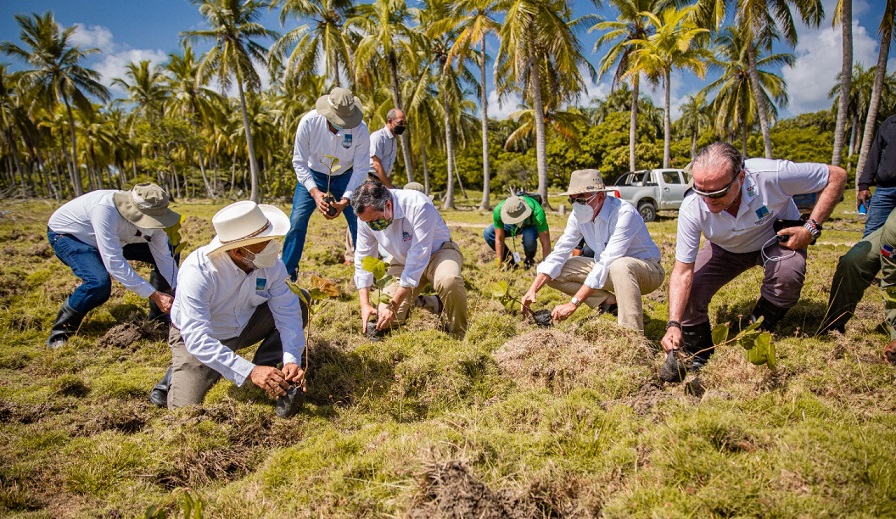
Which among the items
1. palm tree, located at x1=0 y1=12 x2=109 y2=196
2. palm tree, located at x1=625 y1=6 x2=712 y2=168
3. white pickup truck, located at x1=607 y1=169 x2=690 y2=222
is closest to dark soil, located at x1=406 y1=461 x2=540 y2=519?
white pickup truck, located at x1=607 y1=169 x2=690 y2=222

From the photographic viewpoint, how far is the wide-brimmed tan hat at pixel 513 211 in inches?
246

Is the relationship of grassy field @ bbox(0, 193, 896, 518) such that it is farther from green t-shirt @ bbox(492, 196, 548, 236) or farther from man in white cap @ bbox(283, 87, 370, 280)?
green t-shirt @ bbox(492, 196, 548, 236)

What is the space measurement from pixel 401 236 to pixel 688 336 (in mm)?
2471

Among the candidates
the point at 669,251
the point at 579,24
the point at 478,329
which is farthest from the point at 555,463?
the point at 579,24

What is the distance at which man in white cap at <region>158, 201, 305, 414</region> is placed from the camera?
280 cm

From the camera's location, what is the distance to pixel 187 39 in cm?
2539

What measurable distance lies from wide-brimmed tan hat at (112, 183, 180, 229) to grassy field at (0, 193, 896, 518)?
1.15 m

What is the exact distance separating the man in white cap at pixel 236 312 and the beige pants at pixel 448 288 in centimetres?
95

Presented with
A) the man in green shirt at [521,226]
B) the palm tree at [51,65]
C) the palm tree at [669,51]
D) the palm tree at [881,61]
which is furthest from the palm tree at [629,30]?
the palm tree at [51,65]

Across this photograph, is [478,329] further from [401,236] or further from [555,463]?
[555,463]

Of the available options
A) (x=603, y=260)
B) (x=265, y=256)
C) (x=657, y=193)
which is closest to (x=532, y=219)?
(x=603, y=260)

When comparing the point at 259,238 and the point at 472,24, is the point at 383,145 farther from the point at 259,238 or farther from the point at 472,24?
the point at 472,24

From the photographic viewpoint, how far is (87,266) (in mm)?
4344

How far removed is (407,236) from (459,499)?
2680 millimetres
